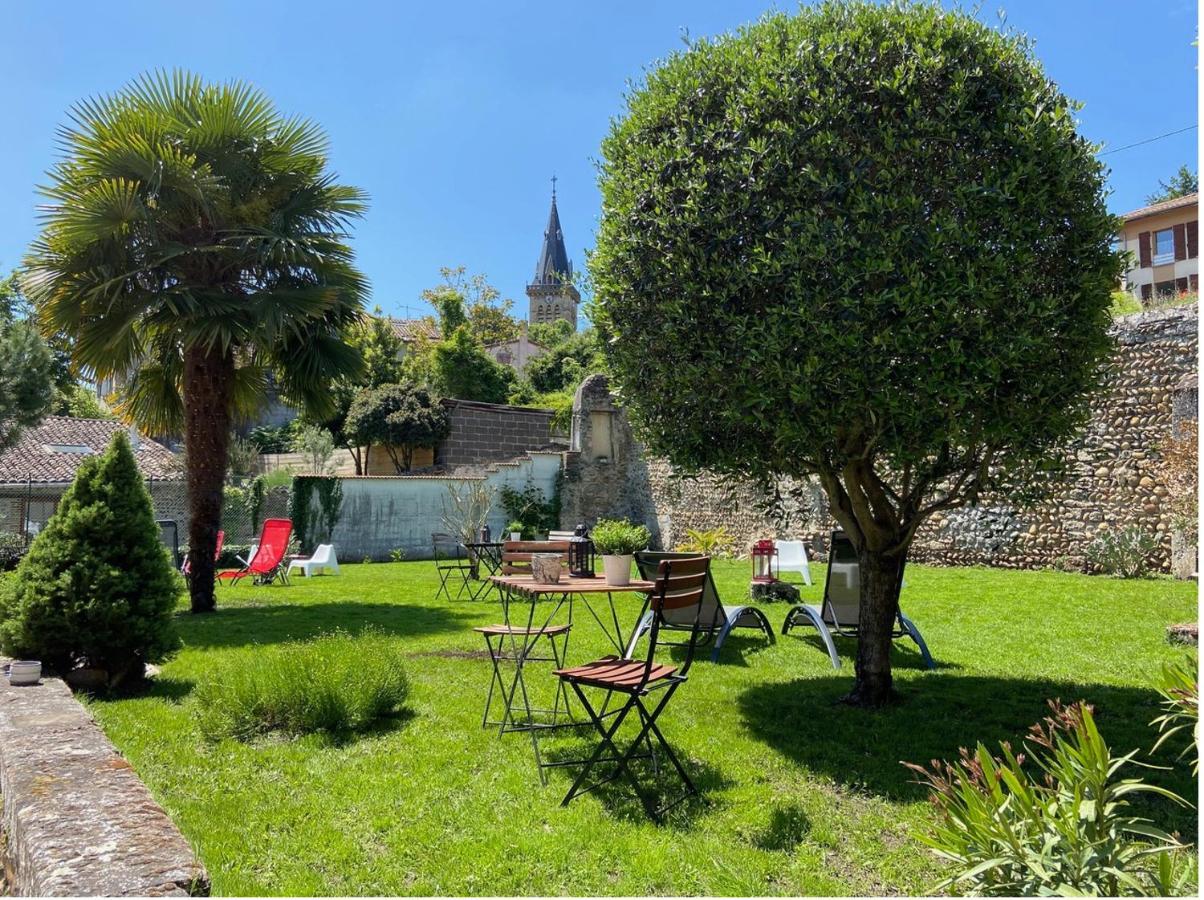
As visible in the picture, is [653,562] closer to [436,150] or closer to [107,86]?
[436,150]

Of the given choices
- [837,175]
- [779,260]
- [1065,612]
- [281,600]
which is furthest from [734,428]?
[281,600]

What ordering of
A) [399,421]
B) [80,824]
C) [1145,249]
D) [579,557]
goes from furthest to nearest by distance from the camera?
[1145,249], [399,421], [579,557], [80,824]

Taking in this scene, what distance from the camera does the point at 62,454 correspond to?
23.0 metres

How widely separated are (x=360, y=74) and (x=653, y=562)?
5090mm

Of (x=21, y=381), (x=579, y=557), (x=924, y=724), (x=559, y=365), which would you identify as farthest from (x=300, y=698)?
(x=559, y=365)

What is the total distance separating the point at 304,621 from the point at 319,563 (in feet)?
21.4

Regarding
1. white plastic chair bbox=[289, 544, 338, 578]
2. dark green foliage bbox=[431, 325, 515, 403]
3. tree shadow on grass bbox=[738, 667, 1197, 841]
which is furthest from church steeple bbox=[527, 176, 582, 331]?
tree shadow on grass bbox=[738, 667, 1197, 841]

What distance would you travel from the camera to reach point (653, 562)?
7312 mm

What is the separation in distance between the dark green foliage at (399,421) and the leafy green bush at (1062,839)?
22.7m

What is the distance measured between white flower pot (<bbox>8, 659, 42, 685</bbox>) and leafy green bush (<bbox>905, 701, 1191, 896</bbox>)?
196 inches

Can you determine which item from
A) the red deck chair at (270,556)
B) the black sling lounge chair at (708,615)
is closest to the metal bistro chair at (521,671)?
the black sling lounge chair at (708,615)

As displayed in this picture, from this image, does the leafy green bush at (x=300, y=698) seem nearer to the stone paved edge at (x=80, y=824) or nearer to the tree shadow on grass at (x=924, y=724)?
the stone paved edge at (x=80, y=824)

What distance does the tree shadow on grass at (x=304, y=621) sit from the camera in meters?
8.39

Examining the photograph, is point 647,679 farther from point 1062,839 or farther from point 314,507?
point 314,507
